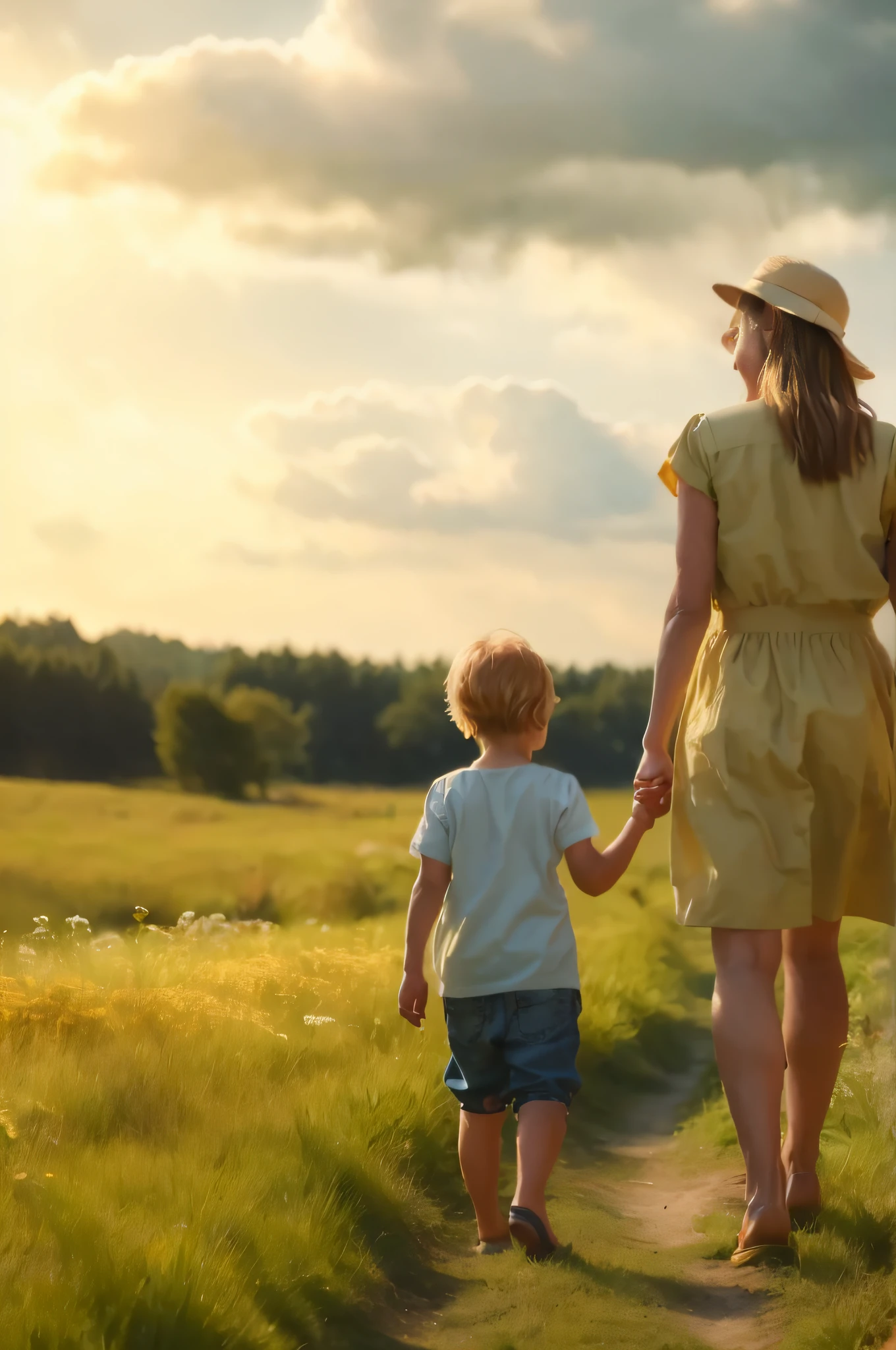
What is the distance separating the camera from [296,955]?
4668mm

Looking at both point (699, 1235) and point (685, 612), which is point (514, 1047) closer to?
point (699, 1235)

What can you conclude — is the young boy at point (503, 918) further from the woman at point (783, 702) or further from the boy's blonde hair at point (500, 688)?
the woman at point (783, 702)

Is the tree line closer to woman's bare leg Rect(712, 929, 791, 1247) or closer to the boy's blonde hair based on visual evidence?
the boy's blonde hair

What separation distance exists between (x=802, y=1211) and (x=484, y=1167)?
81cm

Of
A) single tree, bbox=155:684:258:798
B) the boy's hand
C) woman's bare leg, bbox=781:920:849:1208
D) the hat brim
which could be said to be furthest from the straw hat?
single tree, bbox=155:684:258:798

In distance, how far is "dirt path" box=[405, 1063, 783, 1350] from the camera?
259cm

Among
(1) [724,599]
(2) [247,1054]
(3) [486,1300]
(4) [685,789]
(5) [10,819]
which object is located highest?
(1) [724,599]

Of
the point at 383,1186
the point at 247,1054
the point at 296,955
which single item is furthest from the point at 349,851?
the point at 383,1186

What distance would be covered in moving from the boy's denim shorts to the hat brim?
1699mm

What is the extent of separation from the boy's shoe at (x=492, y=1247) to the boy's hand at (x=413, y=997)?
0.55m

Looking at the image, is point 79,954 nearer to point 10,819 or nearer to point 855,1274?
point 10,819

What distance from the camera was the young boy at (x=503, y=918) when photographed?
3096 mm

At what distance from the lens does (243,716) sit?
7.34m

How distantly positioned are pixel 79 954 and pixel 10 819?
1.15 meters
